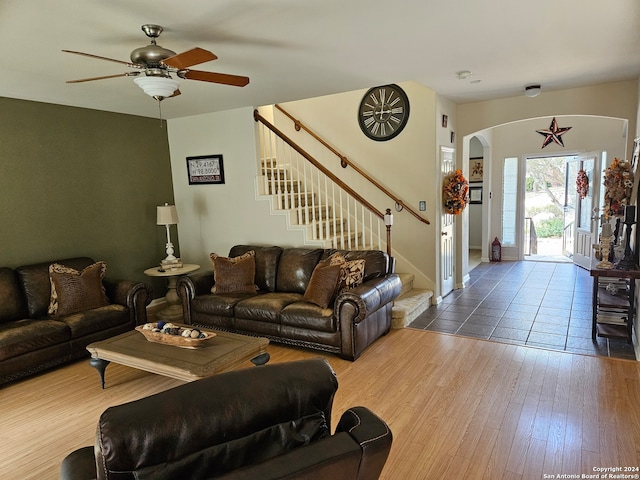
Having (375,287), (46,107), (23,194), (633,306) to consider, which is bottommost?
(633,306)

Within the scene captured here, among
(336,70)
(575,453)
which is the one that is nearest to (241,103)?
(336,70)

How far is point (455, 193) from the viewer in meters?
5.22

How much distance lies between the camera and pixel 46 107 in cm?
440

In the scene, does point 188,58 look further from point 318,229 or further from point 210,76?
point 318,229

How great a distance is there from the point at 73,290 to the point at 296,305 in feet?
7.21

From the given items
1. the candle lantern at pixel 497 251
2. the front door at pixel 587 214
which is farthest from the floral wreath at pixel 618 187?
the candle lantern at pixel 497 251

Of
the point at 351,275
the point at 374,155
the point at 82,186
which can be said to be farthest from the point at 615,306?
the point at 82,186

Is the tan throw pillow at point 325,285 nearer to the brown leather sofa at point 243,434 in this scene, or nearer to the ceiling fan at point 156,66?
the ceiling fan at point 156,66

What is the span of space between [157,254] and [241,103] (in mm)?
2356

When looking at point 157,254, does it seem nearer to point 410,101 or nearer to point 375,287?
point 375,287

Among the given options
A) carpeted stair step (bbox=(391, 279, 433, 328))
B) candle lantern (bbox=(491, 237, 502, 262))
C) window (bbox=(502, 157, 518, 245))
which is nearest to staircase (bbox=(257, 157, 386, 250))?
carpeted stair step (bbox=(391, 279, 433, 328))

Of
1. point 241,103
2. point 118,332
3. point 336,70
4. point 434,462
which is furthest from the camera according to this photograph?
point 241,103

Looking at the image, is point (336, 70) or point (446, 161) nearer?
point (336, 70)

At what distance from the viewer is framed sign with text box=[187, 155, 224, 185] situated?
218 inches
